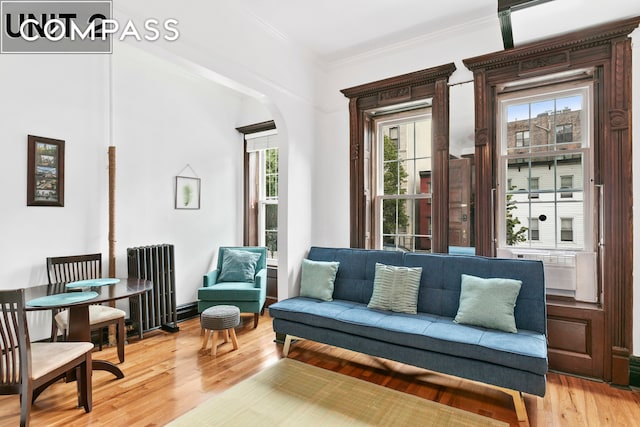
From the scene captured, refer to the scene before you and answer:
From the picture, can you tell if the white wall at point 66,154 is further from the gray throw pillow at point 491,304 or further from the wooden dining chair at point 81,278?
the gray throw pillow at point 491,304

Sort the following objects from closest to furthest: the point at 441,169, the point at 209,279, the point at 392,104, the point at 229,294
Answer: the point at 441,169 → the point at 392,104 → the point at 229,294 → the point at 209,279

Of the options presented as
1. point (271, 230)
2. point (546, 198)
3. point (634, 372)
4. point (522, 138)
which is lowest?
point (634, 372)

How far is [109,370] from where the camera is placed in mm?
2736

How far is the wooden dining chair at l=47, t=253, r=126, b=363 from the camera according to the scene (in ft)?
A: 9.51

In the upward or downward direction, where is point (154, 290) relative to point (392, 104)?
downward

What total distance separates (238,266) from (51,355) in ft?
7.72

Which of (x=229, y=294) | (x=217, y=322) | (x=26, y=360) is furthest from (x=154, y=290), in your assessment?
(x=26, y=360)

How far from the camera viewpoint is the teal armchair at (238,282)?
392cm

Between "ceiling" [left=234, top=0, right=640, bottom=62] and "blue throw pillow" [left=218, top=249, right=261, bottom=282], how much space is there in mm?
2742

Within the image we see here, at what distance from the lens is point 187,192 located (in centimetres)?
443

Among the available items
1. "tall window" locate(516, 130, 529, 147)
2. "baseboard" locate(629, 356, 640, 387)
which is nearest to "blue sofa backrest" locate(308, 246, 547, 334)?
"baseboard" locate(629, 356, 640, 387)

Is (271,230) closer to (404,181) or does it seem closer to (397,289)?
(404,181)

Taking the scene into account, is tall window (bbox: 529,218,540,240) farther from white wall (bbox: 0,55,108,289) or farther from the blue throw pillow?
white wall (bbox: 0,55,108,289)

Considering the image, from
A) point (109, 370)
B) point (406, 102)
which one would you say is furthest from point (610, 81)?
point (109, 370)
